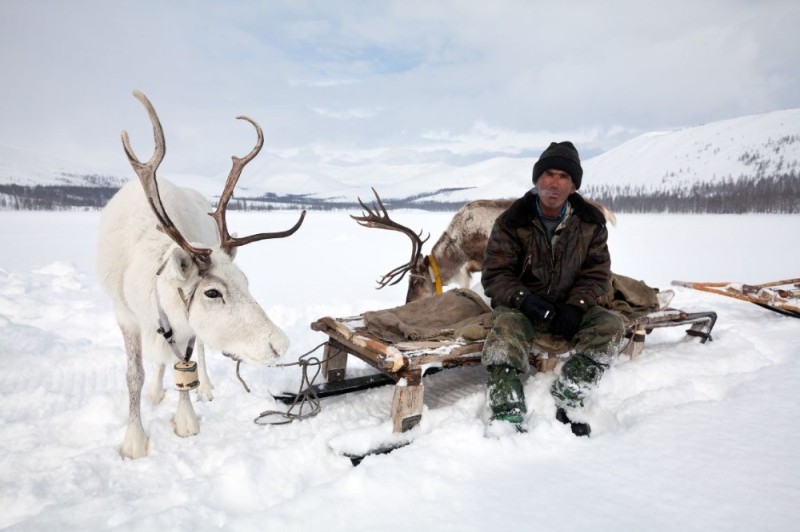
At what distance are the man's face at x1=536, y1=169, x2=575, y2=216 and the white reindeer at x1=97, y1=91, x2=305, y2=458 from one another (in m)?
1.94

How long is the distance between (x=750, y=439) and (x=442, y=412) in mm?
1795

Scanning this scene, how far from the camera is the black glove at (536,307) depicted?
323cm

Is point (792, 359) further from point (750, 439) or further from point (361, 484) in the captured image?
point (361, 484)

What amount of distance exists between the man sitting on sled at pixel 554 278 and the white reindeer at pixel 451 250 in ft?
8.38

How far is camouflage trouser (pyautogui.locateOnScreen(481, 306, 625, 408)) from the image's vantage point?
297cm

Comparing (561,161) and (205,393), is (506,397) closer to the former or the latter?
(561,161)

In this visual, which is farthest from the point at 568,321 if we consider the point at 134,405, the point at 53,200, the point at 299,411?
the point at 53,200

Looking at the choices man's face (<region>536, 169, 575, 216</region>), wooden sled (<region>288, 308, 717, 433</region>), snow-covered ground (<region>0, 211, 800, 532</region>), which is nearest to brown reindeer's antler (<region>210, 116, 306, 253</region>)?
wooden sled (<region>288, 308, 717, 433</region>)

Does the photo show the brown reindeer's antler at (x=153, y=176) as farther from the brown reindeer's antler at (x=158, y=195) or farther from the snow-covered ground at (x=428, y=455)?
the snow-covered ground at (x=428, y=455)

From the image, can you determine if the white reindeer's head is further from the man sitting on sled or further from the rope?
the man sitting on sled

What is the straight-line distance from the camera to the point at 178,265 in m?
2.76

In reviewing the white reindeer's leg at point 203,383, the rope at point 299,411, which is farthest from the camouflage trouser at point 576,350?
the white reindeer's leg at point 203,383

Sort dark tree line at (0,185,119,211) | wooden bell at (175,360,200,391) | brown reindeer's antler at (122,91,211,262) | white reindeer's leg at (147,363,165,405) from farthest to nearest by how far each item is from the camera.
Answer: dark tree line at (0,185,119,211)
white reindeer's leg at (147,363,165,405)
wooden bell at (175,360,200,391)
brown reindeer's antler at (122,91,211,262)

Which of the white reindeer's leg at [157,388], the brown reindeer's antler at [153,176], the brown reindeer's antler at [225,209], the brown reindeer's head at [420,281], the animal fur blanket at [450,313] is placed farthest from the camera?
the brown reindeer's head at [420,281]
